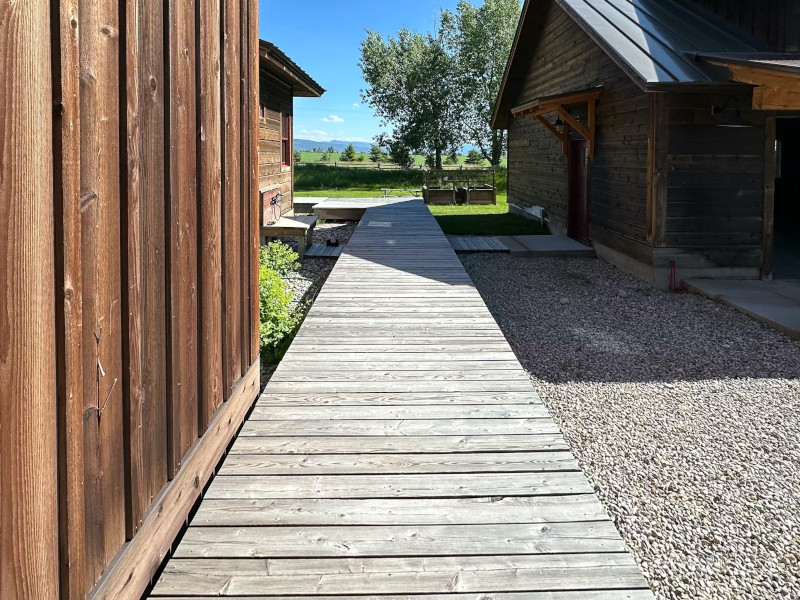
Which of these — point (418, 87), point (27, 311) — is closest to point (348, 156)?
point (418, 87)

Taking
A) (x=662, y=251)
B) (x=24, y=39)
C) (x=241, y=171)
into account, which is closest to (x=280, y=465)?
(x=241, y=171)

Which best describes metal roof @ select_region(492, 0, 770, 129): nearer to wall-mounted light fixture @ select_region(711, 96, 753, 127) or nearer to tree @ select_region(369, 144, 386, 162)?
wall-mounted light fixture @ select_region(711, 96, 753, 127)

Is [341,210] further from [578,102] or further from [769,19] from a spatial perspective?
[769,19]

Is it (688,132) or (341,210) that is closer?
(688,132)

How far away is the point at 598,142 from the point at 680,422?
27.3ft

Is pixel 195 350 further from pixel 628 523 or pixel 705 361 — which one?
pixel 705 361

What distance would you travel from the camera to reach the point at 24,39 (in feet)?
4.44

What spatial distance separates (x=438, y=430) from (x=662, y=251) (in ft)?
24.0

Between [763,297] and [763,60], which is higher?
[763,60]

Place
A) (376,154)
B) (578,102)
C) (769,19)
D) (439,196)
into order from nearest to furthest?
(769,19) < (578,102) < (439,196) < (376,154)

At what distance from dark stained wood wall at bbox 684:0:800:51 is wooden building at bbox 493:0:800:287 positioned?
0.7 inches

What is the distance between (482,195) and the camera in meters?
25.0

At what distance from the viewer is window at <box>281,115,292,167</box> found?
1631cm

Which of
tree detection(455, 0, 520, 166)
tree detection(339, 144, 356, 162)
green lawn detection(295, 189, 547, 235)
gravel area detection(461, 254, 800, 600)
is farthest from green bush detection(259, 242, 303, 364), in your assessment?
tree detection(339, 144, 356, 162)
